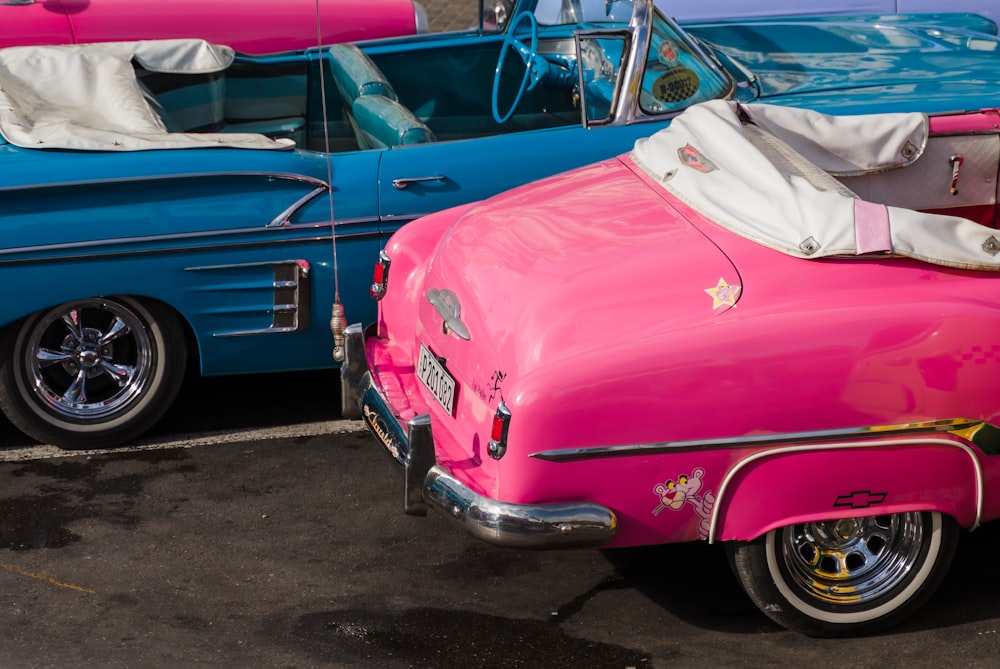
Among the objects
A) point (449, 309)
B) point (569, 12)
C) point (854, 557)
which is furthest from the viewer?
point (569, 12)

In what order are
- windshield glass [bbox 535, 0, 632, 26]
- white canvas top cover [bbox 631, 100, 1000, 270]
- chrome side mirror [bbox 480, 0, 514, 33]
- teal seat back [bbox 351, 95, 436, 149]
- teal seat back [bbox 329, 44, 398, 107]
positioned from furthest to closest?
chrome side mirror [bbox 480, 0, 514, 33]
windshield glass [bbox 535, 0, 632, 26]
teal seat back [bbox 329, 44, 398, 107]
teal seat back [bbox 351, 95, 436, 149]
white canvas top cover [bbox 631, 100, 1000, 270]

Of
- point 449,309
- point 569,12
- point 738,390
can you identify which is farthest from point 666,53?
point 738,390

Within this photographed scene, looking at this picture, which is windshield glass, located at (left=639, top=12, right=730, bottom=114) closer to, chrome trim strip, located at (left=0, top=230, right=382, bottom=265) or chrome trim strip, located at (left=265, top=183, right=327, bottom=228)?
chrome trim strip, located at (left=0, top=230, right=382, bottom=265)

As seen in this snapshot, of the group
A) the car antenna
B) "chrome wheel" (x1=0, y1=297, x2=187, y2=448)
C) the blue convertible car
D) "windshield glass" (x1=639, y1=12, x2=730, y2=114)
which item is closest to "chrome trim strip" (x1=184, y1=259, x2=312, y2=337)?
the blue convertible car

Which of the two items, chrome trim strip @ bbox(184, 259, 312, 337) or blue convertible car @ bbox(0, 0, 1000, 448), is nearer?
blue convertible car @ bbox(0, 0, 1000, 448)

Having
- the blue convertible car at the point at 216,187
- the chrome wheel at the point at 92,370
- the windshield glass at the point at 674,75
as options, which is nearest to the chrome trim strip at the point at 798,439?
the blue convertible car at the point at 216,187

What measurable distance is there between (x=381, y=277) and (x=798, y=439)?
5.57ft

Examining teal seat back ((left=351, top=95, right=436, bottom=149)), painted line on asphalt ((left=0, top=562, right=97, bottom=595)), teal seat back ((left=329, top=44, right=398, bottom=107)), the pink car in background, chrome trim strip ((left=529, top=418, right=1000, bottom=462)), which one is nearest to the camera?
chrome trim strip ((left=529, top=418, right=1000, bottom=462))

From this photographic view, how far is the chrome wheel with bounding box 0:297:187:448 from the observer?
468cm

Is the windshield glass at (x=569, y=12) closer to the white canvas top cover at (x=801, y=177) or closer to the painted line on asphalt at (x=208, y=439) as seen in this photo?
the white canvas top cover at (x=801, y=177)

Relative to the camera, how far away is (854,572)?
3.54 metres

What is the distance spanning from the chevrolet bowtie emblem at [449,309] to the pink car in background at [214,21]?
3953 millimetres

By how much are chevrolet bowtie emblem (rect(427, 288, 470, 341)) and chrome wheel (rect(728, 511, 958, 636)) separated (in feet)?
3.08

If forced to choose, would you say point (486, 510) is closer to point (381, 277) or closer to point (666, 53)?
point (381, 277)
